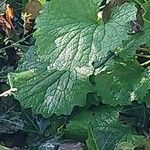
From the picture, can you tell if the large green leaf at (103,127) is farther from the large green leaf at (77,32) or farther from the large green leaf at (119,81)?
the large green leaf at (77,32)

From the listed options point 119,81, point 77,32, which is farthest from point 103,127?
point 77,32

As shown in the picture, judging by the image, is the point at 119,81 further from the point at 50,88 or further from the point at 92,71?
the point at 50,88

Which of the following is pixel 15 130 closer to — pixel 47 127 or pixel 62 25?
pixel 47 127

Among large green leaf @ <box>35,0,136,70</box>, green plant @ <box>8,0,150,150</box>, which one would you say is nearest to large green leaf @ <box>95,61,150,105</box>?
green plant @ <box>8,0,150,150</box>

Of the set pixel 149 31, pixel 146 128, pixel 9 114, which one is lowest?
pixel 146 128

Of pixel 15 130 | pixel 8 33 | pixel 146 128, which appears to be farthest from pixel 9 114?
pixel 146 128

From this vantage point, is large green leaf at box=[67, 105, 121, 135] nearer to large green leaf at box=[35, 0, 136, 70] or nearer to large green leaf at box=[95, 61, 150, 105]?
large green leaf at box=[95, 61, 150, 105]

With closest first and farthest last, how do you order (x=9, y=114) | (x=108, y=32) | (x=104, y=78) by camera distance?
1. (x=108, y=32)
2. (x=104, y=78)
3. (x=9, y=114)
